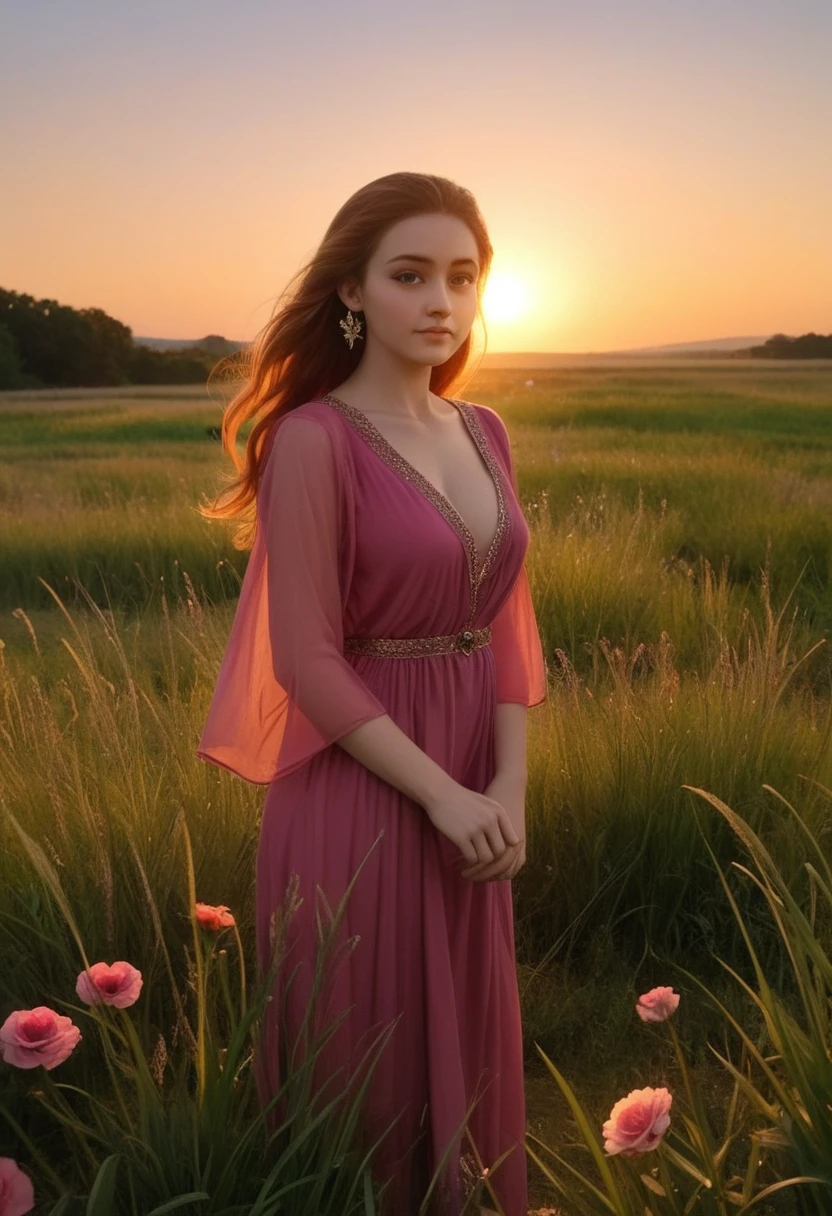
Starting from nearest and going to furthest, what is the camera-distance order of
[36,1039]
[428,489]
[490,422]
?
[36,1039]
[428,489]
[490,422]

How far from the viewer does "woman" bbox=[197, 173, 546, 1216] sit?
1.66m

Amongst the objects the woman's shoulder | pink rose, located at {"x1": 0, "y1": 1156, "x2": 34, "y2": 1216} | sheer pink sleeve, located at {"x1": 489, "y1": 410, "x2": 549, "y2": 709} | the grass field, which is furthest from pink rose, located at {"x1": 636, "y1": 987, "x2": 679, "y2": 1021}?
the woman's shoulder

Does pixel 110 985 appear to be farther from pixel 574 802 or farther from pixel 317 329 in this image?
pixel 574 802

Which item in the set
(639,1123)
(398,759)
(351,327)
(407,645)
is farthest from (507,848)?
(351,327)

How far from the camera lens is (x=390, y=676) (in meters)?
1.77

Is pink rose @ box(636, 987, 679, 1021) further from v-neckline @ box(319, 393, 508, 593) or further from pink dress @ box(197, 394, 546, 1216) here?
v-neckline @ box(319, 393, 508, 593)

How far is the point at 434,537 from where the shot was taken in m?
1.71

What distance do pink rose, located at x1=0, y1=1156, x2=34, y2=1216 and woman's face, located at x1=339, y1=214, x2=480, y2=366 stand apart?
1.17 meters

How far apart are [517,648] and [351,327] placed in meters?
0.57

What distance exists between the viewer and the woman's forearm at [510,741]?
6.12 ft

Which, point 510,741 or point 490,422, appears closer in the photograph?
point 510,741

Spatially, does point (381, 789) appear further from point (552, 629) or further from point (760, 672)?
point (552, 629)

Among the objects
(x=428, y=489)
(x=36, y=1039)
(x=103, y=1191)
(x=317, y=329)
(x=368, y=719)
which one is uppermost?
(x=317, y=329)

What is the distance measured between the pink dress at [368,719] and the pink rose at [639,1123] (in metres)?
0.44
